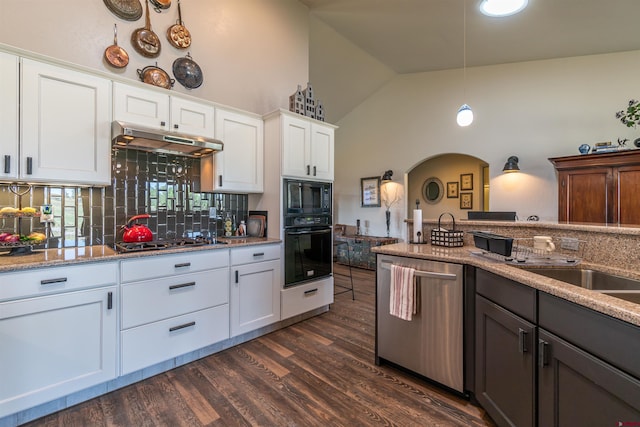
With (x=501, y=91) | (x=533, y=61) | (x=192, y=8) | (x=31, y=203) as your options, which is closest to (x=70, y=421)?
(x=31, y=203)

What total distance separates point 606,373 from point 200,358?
252 cm

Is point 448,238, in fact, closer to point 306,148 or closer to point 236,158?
point 306,148

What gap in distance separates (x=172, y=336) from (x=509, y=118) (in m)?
5.69

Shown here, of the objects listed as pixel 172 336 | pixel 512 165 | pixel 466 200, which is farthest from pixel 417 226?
pixel 466 200

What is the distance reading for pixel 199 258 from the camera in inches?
92.7

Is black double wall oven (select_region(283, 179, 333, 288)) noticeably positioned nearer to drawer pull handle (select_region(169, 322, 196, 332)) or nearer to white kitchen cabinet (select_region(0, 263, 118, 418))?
drawer pull handle (select_region(169, 322, 196, 332))

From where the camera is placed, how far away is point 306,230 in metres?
3.17

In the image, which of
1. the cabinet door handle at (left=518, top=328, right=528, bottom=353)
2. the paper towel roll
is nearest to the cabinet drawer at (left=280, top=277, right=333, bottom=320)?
the paper towel roll

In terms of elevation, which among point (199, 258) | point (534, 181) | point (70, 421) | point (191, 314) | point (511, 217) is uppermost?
point (534, 181)

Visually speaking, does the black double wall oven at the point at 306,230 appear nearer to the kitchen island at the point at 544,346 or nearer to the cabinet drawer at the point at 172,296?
the cabinet drawer at the point at 172,296

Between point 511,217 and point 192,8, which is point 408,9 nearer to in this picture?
point 192,8

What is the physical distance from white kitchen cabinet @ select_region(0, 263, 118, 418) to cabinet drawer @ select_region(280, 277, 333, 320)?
1456mm

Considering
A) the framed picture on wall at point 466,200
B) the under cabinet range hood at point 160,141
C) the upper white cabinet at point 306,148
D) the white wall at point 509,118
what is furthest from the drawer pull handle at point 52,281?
the framed picture on wall at point 466,200

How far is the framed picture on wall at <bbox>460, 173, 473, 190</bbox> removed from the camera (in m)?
6.97
